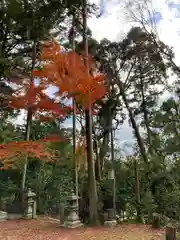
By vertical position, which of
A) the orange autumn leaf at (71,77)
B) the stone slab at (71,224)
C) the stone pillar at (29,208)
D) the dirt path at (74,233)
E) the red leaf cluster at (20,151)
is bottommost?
the dirt path at (74,233)

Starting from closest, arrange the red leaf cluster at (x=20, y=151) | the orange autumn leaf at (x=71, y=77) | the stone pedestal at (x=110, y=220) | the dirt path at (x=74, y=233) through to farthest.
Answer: the dirt path at (x=74, y=233) < the stone pedestal at (x=110, y=220) < the orange autumn leaf at (x=71, y=77) < the red leaf cluster at (x=20, y=151)

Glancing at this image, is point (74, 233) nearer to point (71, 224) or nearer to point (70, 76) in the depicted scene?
point (71, 224)

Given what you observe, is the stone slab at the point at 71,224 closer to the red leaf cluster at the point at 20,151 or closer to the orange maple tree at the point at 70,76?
the red leaf cluster at the point at 20,151

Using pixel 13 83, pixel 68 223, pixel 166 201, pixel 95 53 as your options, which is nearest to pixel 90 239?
pixel 68 223

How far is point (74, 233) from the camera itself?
325 inches

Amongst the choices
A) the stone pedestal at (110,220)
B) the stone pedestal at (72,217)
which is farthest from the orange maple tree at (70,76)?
the stone pedestal at (110,220)

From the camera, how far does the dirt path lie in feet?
25.0

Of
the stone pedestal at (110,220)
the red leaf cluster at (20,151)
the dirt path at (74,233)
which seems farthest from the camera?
the red leaf cluster at (20,151)

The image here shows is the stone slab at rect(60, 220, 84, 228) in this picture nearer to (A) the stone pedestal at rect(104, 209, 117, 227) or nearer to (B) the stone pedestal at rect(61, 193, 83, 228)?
(B) the stone pedestal at rect(61, 193, 83, 228)

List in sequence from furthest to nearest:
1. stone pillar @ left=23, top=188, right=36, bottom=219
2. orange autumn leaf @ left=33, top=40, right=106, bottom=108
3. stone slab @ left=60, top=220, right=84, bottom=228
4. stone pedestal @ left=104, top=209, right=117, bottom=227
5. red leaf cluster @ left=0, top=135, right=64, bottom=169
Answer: red leaf cluster @ left=0, top=135, right=64, bottom=169, stone pillar @ left=23, top=188, right=36, bottom=219, orange autumn leaf @ left=33, top=40, right=106, bottom=108, stone pedestal @ left=104, top=209, right=117, bottom=227, stone slab @ left=60, top=220, right=84, bottom=228

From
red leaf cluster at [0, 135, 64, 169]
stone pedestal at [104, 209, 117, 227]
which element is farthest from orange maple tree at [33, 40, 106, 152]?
stone pedestal at [104, 209, 117, 227]

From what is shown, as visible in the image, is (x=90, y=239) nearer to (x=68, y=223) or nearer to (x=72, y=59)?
(x=68, y=223)

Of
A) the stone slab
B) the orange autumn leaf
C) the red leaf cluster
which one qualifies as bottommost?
the stone slab

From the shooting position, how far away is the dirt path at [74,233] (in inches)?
300
